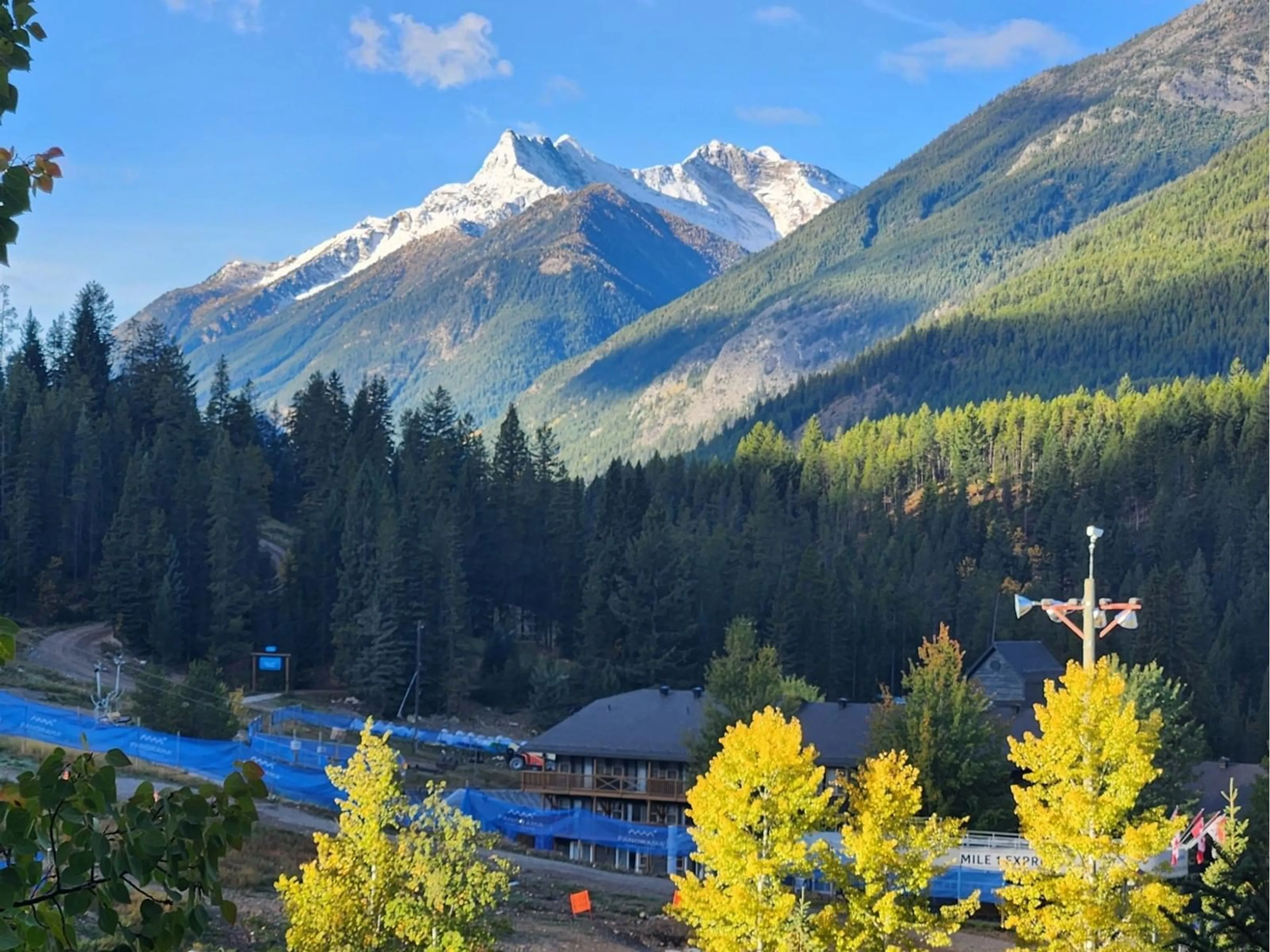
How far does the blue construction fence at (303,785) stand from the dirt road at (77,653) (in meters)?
18.7

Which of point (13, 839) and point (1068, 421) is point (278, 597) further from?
point (1068, 421)

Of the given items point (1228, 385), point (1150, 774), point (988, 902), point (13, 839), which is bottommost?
point (988, 902)

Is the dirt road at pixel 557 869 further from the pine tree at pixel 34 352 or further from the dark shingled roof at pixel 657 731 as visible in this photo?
the pine tree at pixel 34 352

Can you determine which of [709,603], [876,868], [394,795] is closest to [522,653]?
[709,603]

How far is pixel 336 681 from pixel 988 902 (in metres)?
55.7

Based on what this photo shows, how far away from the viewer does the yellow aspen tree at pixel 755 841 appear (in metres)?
32.4

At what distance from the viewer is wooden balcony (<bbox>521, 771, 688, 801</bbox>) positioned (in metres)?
64.6

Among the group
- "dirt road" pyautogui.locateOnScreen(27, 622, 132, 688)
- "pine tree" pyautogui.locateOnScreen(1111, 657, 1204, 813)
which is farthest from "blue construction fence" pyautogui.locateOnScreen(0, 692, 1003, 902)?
"dirt road" pyautogui.locateOnScreen(27, 622, 132, 688)

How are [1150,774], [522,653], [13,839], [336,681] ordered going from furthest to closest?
[522,653], [336,681], [1150,774], [13,839]

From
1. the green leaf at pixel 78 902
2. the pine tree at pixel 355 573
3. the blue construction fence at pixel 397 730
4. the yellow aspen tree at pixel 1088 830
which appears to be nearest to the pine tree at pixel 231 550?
the pine tree at pixel 355 573

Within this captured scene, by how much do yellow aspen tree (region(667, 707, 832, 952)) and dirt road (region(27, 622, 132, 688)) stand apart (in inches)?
1941

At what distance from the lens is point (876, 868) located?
33375mm

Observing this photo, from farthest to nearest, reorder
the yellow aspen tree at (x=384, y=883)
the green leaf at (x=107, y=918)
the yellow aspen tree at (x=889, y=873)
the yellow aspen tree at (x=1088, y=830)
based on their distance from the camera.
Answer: the yellow aspen tree at (x=889, y=873), the yellow aspen tree at (x=1088, y=830), the yellow aspen tree at (x=384, y=883), the green leaf at (x=107, y=918)

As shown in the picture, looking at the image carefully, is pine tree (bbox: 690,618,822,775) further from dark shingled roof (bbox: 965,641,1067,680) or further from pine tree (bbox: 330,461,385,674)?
pine tree (bbox: 330,461,385,674)
